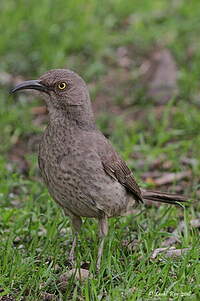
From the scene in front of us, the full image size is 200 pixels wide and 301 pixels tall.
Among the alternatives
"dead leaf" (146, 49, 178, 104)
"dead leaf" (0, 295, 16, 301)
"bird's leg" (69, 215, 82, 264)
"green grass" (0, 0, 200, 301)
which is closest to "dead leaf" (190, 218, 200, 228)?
"green grass" (0, 0, 200, 301)

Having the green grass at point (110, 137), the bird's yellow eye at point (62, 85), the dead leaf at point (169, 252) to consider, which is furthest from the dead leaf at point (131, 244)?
the bird's yellow eye at point (62, 85)

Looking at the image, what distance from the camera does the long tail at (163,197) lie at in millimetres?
6219

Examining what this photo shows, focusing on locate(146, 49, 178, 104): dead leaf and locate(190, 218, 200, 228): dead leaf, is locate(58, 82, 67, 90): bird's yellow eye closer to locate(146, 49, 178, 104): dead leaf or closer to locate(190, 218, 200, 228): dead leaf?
locate(190, 218, 200, 228): dead leaf

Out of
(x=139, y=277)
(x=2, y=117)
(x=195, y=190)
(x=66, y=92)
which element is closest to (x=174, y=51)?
(x=2, y=117)

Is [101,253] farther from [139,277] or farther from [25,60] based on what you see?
[25,60]

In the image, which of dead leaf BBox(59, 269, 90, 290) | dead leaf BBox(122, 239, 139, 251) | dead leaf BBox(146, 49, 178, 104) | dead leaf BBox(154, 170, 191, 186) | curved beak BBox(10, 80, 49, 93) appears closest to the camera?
dead leaf BBox(59, 269, 90, 290)

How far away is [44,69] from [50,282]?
458 centimetres

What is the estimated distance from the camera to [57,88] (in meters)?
5.64

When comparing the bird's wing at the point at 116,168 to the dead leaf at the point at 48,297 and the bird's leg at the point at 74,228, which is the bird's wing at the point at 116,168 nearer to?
the bird's leg at the point at 74,228

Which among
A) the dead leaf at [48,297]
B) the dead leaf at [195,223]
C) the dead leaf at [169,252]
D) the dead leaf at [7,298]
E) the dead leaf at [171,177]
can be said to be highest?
the dead leaf at [171,177]

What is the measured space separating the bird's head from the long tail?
3.84 ft

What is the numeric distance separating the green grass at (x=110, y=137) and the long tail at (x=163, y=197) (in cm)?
10

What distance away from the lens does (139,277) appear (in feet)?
16.5

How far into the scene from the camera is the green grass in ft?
16.6
